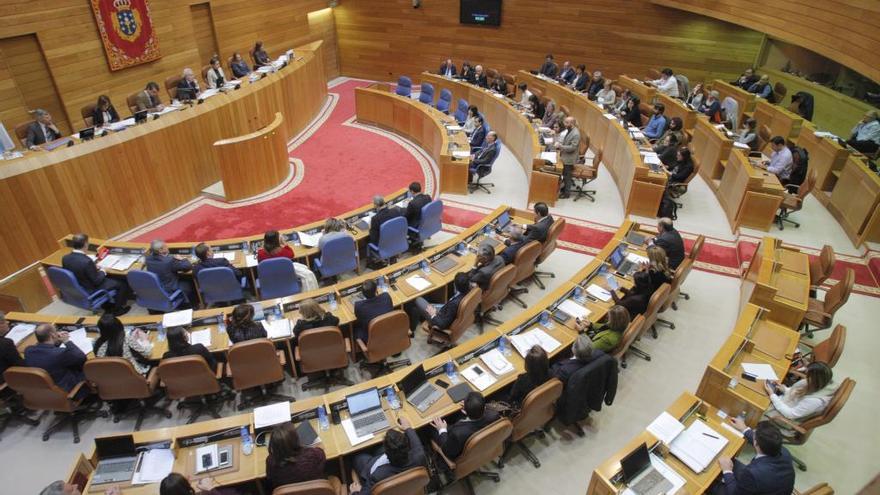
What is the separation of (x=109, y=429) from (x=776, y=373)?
6.89 m

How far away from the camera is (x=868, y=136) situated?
9.58 meters

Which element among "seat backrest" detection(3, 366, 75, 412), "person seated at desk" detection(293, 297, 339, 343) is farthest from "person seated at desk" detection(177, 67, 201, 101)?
"person seated at desk" detection(293, 297, 339, 343)

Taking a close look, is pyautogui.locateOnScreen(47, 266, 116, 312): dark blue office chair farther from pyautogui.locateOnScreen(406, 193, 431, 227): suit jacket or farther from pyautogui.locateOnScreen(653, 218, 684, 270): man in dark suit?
pyautogui.locateOnScreen(653, 218, 684, 270): man in dark suit

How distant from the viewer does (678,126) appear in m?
10.4

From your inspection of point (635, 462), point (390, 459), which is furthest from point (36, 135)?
Result: point (635, 462)

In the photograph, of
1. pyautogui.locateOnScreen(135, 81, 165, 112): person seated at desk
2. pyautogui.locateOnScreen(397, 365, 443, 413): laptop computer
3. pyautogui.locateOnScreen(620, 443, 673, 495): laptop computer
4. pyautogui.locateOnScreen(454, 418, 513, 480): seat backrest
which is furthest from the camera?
pyautogui.locateOnScreen(135, 81, 165, 112): person seated at desk

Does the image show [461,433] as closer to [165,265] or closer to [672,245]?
[672,245]

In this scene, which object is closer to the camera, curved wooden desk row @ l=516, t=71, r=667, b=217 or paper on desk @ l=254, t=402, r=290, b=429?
paper on desk @ l=254, t=402, r=290, b=429

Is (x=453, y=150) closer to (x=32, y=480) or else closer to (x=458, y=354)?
(x=458, y=354)

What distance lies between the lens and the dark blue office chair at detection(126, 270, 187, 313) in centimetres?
651

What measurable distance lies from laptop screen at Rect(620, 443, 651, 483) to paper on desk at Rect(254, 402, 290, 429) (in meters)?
2.76

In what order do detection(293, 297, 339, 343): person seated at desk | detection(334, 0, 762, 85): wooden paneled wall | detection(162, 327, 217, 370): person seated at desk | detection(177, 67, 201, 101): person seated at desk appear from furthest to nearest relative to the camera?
1. detection(334, 0, 762, 85): wooden paneled wall
2. detection(177, 67, 201, 101): person seated at desk
3. detection(293, 297, 339, 343): person seated at desk
4. detection(162, 327, 217, 370): person seated at desk

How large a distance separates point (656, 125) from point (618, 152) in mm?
1235

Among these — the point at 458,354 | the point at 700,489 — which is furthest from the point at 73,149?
the point at 700,489
